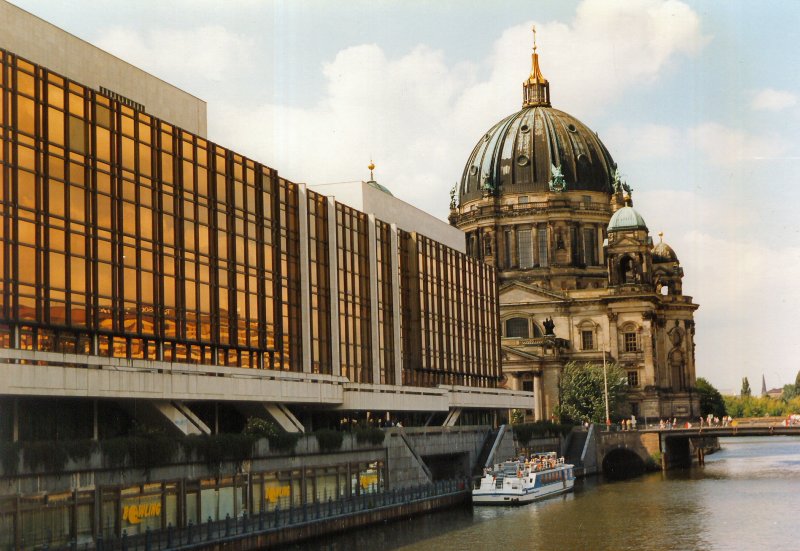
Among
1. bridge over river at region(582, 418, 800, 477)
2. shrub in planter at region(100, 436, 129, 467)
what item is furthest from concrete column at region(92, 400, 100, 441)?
bridge over river at region(582, 418, 800, 477)

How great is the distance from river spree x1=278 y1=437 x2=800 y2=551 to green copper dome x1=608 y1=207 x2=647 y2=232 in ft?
241

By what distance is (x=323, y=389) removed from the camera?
258 feet

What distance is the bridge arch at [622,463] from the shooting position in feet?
438

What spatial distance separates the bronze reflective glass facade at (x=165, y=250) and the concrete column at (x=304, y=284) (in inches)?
6.0

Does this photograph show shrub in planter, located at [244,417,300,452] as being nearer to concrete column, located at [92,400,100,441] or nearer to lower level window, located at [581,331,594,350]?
concrete column, located at [92,400,100,441]

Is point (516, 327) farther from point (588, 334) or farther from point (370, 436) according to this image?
point (370, 436)

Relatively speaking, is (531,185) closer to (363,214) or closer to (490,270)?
(490,270)

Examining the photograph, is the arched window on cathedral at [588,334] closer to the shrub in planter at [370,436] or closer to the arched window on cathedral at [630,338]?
the arched window on cathedral at [630,338]

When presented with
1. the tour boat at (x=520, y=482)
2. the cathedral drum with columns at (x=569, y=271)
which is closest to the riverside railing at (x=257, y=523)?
the tour boat at (x=520, y=482)

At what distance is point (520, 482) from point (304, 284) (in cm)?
2398

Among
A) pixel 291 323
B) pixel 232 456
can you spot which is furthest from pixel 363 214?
pixel 232 456

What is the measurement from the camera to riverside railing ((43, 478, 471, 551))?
53.1m

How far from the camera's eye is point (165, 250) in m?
66.4

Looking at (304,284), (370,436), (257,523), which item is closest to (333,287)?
(304,284)
